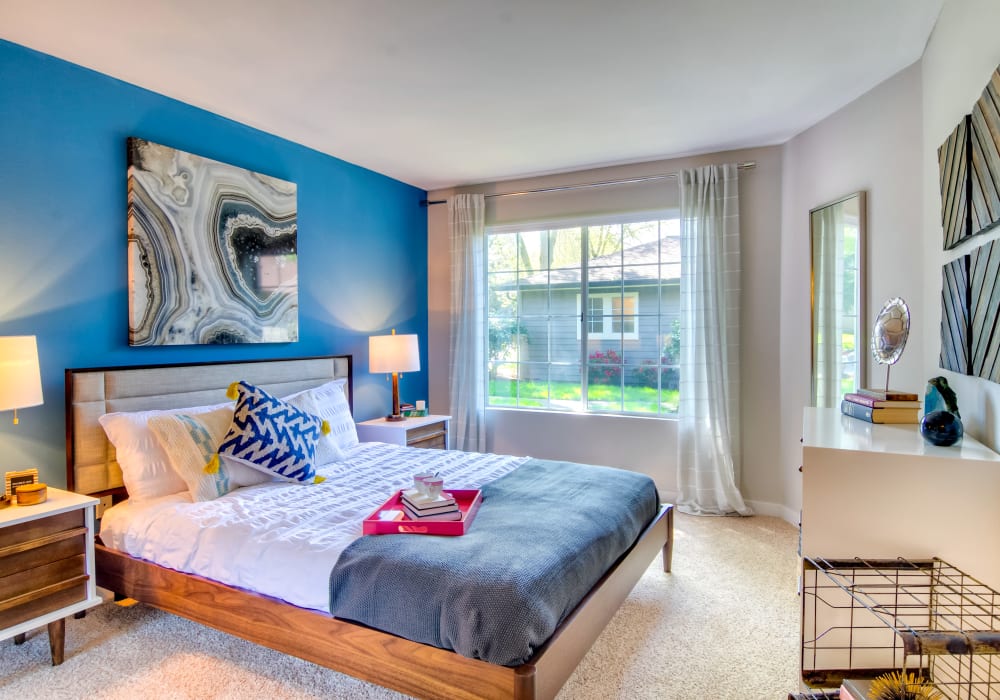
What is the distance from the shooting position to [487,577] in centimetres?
175

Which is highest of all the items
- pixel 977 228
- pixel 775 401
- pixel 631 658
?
pixel 977 228

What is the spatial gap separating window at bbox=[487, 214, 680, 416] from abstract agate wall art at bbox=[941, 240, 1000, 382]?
2.25 m

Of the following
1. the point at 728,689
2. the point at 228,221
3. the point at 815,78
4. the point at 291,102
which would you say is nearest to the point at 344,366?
the point at 228,221

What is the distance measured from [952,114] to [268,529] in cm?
313

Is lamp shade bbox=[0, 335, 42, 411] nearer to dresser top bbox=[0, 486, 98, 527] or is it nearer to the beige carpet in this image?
dresser top bbox=[0, 486, 98, 527]

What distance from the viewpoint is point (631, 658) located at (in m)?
2.31

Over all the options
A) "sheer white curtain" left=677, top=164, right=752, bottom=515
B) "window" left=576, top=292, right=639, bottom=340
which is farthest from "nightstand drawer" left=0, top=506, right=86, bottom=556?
"sheer white curtain" left=677, top=164, right=752, bottom=515

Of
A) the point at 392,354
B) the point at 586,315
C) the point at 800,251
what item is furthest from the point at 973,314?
the point at 392,354

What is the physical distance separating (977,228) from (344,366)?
364 centimetres

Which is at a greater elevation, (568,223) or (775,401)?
(568,223)

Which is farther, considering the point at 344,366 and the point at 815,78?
the point at 344,366

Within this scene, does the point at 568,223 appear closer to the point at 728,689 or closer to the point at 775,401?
the point at 775,401

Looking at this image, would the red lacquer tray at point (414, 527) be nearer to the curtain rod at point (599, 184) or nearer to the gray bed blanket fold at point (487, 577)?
the gray bed blanket fold at point (487, 577)

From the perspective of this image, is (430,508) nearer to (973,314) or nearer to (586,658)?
(586,658)
